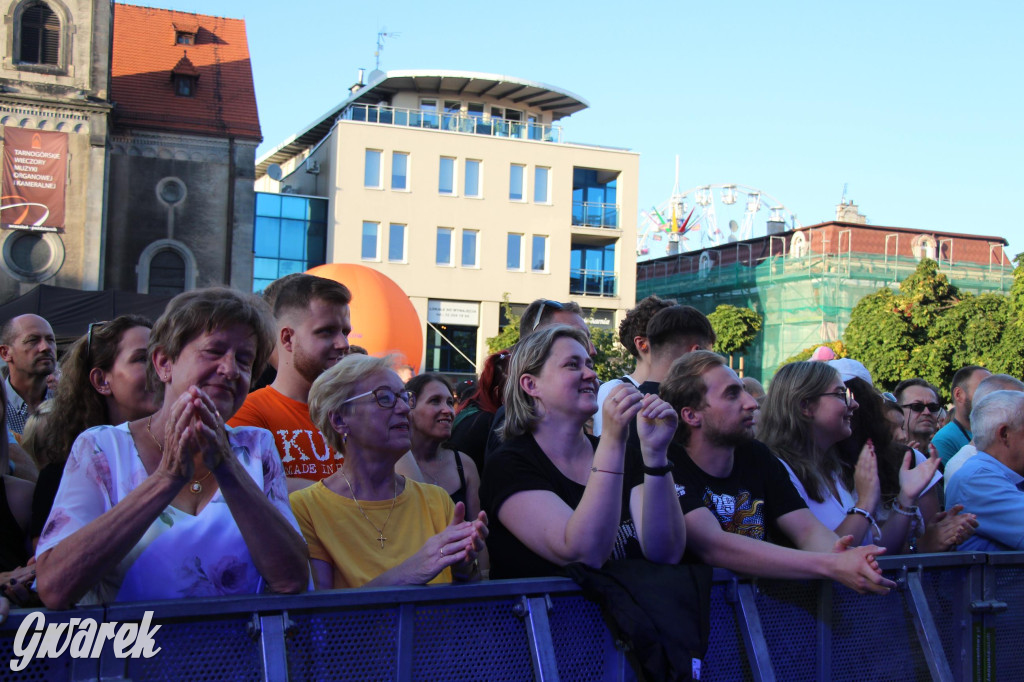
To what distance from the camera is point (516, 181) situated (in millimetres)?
40969

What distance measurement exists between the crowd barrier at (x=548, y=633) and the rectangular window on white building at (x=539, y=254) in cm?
3705

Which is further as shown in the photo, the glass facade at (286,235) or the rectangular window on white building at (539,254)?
the rectangular window on white building at (539,254)

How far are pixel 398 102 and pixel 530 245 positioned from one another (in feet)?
30.8

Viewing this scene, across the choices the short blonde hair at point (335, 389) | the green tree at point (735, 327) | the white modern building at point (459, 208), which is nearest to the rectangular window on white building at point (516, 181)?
the white modern building at point (459, 208)


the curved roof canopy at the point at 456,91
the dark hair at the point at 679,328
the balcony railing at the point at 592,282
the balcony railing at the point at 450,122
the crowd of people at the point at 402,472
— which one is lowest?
the crowd of people at the point at 402,472

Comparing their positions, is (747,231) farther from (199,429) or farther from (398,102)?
(199,429)

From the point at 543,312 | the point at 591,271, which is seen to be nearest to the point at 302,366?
the point at 543,312

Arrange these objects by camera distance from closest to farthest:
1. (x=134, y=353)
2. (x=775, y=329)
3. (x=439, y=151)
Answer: (x=134, y=353), (x=439, y=151), (x=775, y=329)

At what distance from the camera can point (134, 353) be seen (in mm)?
3932

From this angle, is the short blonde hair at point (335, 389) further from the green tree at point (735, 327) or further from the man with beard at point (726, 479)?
the green tree at point (735, 327)

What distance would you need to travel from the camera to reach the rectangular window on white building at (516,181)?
40.8 meters

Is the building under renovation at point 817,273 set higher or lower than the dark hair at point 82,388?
higher

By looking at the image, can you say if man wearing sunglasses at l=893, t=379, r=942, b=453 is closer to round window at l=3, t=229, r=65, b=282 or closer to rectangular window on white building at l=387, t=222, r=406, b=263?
round window at l=3, t=229, r=65, b=282

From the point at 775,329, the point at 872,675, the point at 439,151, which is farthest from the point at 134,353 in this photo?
the point at 775,329
